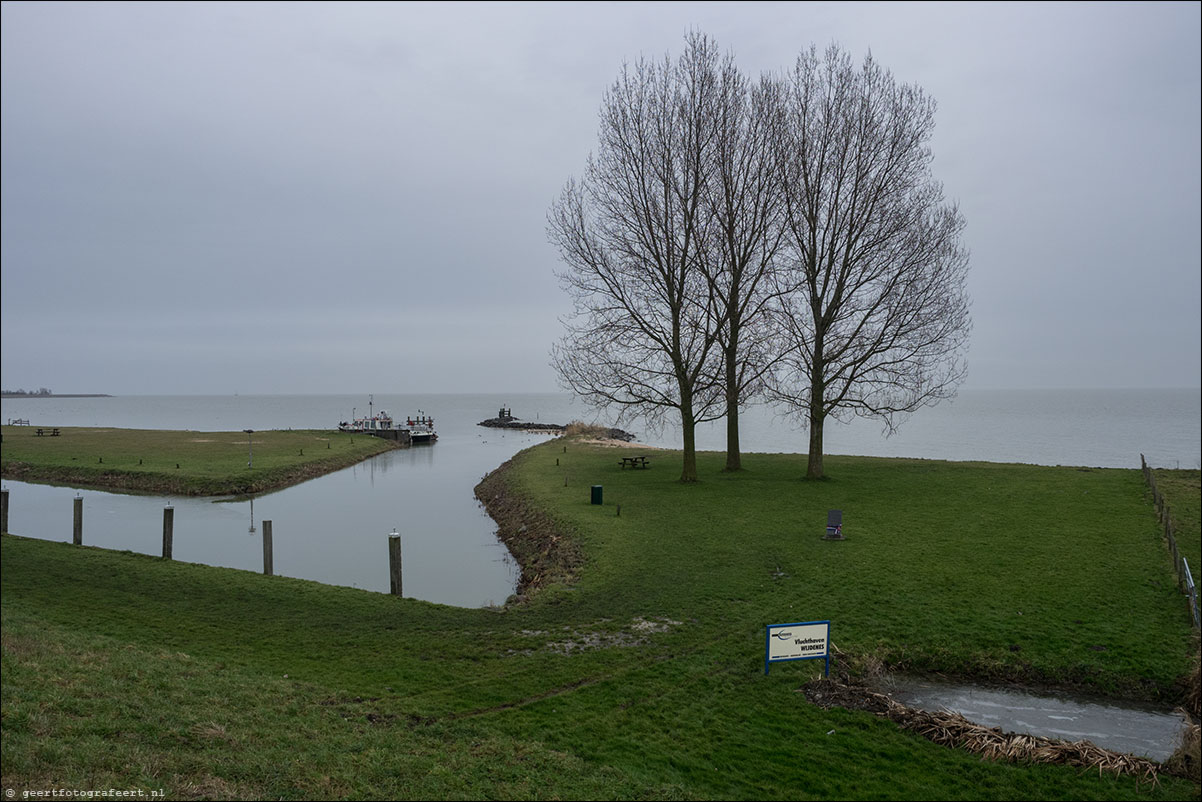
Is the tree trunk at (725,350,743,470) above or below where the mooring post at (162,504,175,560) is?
above

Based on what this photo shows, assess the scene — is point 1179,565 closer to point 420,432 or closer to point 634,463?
point 634,463

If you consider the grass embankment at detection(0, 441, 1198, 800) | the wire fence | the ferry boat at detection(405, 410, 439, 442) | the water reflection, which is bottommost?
the water reflection

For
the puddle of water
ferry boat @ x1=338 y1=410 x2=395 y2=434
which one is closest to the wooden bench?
the puddle of water

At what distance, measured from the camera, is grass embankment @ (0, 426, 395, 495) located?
33375 mm

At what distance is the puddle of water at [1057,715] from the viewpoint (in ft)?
27.4

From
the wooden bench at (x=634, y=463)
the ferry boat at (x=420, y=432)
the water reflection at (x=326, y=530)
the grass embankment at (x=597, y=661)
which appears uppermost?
the ferry boat at (x=420, y=432)

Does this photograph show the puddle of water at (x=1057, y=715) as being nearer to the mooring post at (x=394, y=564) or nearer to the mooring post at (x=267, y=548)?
the mooring post at (x=394, y=564)

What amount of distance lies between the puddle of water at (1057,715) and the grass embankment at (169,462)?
31.8m

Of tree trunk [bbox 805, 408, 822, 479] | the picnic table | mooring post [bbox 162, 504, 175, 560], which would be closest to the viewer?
mooring post [bbox 162, 504, 175, 560]

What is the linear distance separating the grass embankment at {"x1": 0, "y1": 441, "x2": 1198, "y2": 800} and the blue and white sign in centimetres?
32

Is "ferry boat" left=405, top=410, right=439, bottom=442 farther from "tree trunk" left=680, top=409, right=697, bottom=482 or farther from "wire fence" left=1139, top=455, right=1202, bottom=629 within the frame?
"wire fence" left=1139, top=455, right=1202, bottom=629

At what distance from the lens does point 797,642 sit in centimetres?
973

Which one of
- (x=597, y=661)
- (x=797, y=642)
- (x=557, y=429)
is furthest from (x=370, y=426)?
(x=797, y=642)

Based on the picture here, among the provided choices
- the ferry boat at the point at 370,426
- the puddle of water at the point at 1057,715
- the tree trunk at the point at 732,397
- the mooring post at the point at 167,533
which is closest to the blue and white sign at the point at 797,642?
the puddle of water at the point at 1057,715
